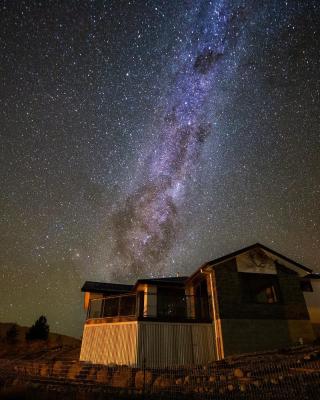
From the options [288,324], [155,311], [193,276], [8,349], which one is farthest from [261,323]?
[8,349]

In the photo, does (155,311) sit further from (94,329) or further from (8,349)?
(8,349)

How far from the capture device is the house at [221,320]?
1577 cm

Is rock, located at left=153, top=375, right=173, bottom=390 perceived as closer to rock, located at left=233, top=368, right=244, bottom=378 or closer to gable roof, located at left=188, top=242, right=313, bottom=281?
rock, located at left=233, top=368, right=244, bottom=378

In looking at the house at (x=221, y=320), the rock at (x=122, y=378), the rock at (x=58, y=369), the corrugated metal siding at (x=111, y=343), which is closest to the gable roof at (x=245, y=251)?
the house at (x=221, y=320)

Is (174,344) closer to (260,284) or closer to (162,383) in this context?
(162,383)

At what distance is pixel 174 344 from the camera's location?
16.2m

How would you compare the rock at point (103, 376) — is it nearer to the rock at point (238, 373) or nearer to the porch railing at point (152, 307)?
the porch railing at point (152, 307)

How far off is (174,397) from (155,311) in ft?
31.1

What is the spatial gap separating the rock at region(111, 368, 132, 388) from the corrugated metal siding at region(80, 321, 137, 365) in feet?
9.10

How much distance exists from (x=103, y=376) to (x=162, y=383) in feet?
11.6

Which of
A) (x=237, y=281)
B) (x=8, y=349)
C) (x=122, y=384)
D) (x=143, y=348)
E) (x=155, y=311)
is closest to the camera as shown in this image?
(x=122, y=384)

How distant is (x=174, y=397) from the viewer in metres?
9.57

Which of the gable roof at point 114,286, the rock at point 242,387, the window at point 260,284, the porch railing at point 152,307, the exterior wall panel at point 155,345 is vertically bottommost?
the rock at point 242,387

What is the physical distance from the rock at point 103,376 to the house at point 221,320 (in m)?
2.34
